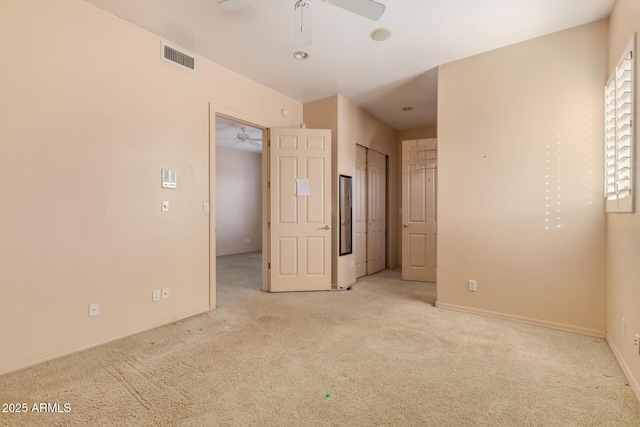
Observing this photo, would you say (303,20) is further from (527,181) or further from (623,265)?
(623,265)

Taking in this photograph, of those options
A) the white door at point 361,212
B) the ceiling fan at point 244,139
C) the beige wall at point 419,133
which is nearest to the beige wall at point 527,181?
the white door at point 361,212

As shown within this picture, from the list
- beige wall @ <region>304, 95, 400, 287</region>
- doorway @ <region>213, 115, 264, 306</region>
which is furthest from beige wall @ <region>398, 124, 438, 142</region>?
doorway @ <region>213, 115, 264, 306</region>

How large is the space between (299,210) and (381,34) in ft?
7.78

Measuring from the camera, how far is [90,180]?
8.57 feet

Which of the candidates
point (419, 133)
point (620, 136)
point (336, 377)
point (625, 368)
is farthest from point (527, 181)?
point (419, 133)

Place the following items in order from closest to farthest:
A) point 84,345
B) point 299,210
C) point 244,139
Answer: point 84,345
point 299,210
point 244,139

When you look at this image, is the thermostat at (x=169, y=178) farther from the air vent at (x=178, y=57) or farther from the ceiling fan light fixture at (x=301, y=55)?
the ceiling fan light fixture at (x=301, y=55)

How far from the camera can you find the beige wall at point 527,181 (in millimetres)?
2863

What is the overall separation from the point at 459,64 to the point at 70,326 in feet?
14.8

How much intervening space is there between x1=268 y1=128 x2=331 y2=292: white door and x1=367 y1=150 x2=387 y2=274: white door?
141 centimetres

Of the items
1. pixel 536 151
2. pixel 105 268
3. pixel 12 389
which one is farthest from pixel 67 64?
pixel 536 151

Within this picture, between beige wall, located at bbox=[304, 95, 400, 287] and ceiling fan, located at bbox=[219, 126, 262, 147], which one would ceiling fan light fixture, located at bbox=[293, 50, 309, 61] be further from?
ceiling fan, located at bbox=[219, 126, 262, 147]

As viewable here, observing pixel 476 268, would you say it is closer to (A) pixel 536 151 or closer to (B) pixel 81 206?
(A) pixel 536 151

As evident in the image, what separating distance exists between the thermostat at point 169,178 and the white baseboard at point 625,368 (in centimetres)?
392
